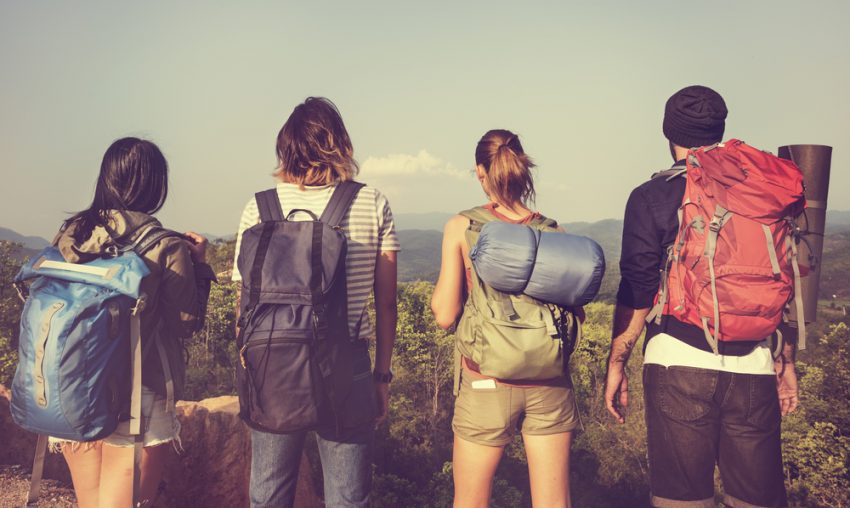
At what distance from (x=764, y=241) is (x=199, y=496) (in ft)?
17.7

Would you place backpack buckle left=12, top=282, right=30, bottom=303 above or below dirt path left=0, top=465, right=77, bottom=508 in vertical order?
above

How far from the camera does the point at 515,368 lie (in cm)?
252

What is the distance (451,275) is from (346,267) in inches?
22.2

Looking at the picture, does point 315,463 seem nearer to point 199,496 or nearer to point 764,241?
point 199,496

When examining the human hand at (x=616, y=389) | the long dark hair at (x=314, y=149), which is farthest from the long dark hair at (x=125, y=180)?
the human hand at (x=616, y=389)

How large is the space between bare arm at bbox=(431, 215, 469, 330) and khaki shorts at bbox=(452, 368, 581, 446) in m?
0.36

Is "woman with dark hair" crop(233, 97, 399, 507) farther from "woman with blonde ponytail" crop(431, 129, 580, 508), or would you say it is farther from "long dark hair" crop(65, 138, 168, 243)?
"long dark hair" crop(65, 138, 168, 243)

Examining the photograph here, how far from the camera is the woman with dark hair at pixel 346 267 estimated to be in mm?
2441

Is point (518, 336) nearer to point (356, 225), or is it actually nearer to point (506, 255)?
point (506, 255)

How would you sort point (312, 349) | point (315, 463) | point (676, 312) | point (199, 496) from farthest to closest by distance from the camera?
point (315, 463), point (199, 496), point (676, 312), point (312, 349)

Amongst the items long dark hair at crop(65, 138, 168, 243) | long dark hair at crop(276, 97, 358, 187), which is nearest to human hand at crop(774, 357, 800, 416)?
long dark hair at crop(276, 97, 358, 187)

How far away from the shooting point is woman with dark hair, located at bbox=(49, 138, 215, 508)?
2.61 metres

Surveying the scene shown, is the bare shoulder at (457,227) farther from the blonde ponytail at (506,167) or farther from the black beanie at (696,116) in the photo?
the black beanie at (696,116)

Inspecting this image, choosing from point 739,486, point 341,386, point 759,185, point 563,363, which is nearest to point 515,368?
point 563,363
